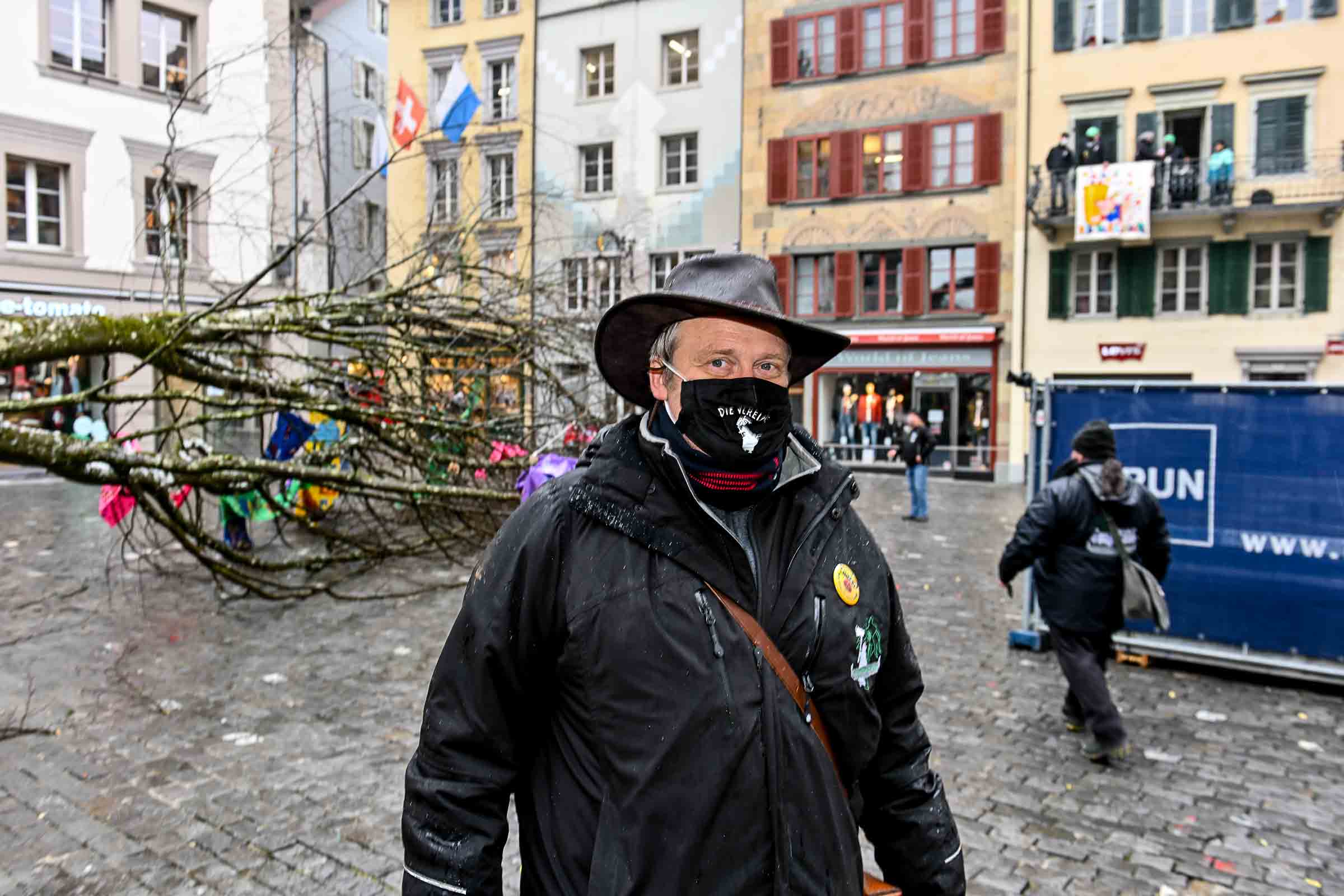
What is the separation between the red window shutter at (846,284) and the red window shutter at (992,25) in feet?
21.6

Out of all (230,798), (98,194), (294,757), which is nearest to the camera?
(230,798)

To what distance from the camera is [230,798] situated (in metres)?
4.93

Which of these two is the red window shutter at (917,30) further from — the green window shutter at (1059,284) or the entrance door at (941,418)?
the entrance door at (941,418)

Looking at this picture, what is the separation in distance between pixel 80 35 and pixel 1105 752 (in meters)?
26.1

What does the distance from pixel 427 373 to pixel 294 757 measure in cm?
397

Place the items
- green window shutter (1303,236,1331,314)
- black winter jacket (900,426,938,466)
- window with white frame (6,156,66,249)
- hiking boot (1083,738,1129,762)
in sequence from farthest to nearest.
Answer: green window shutter (1303,236,1331,314) < window with white frame (6,156,66,249) < black winter jacket (900,426,938,466) < hiking boot (1083,738,1129,762)

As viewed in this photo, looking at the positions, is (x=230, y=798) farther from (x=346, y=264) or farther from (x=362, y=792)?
(x=346, y=264)

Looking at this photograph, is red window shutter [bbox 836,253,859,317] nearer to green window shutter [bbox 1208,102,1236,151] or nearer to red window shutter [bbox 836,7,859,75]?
red window shutter [bbox 836,7,859,75]

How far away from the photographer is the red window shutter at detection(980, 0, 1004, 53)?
26906 millimetres

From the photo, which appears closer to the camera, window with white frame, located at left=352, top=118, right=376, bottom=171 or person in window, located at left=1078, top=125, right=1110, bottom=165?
person in window, located at left=1078, top=125, right=1110, bottom=165

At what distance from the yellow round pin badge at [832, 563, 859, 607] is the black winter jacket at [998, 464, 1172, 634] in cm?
411

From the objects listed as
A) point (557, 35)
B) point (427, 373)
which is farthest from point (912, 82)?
point (427, 373)

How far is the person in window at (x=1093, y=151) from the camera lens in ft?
82.2

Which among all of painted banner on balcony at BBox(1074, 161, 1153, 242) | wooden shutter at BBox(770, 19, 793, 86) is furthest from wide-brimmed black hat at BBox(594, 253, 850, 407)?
wooden shutter at BBox(770, 19, 793, 86)
